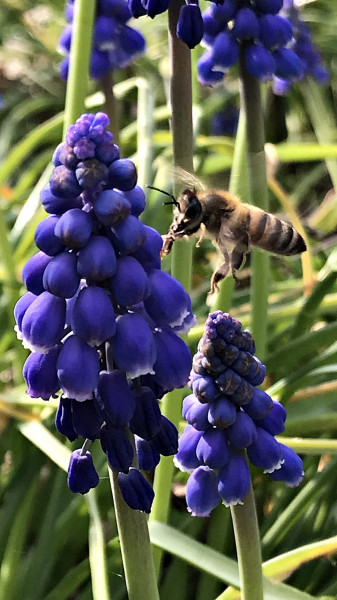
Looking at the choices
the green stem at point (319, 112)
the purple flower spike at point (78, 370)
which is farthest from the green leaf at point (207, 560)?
the green stem at point (319, 112)

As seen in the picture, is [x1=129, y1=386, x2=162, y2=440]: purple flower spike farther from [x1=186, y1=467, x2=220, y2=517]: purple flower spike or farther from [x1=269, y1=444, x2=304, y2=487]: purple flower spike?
[x1=269, y1=444, x2=304, y2=487]: purple flower spike

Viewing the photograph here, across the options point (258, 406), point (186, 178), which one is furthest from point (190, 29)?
point (258, 406)

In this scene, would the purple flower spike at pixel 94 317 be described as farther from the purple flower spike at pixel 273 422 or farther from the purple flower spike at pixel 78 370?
the purple flower spike at pixel 273 422

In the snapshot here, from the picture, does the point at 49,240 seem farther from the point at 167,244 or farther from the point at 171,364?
the point at 167,244

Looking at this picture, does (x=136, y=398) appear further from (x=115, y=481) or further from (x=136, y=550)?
(x=136, y=550)

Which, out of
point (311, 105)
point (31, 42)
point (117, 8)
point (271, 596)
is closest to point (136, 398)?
point (271, 596)

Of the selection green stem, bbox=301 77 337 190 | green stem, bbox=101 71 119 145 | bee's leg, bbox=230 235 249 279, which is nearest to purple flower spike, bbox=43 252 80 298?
bee's leg, bbox=230 235 249 279

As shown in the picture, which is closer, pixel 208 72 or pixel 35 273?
pixel 35 273
